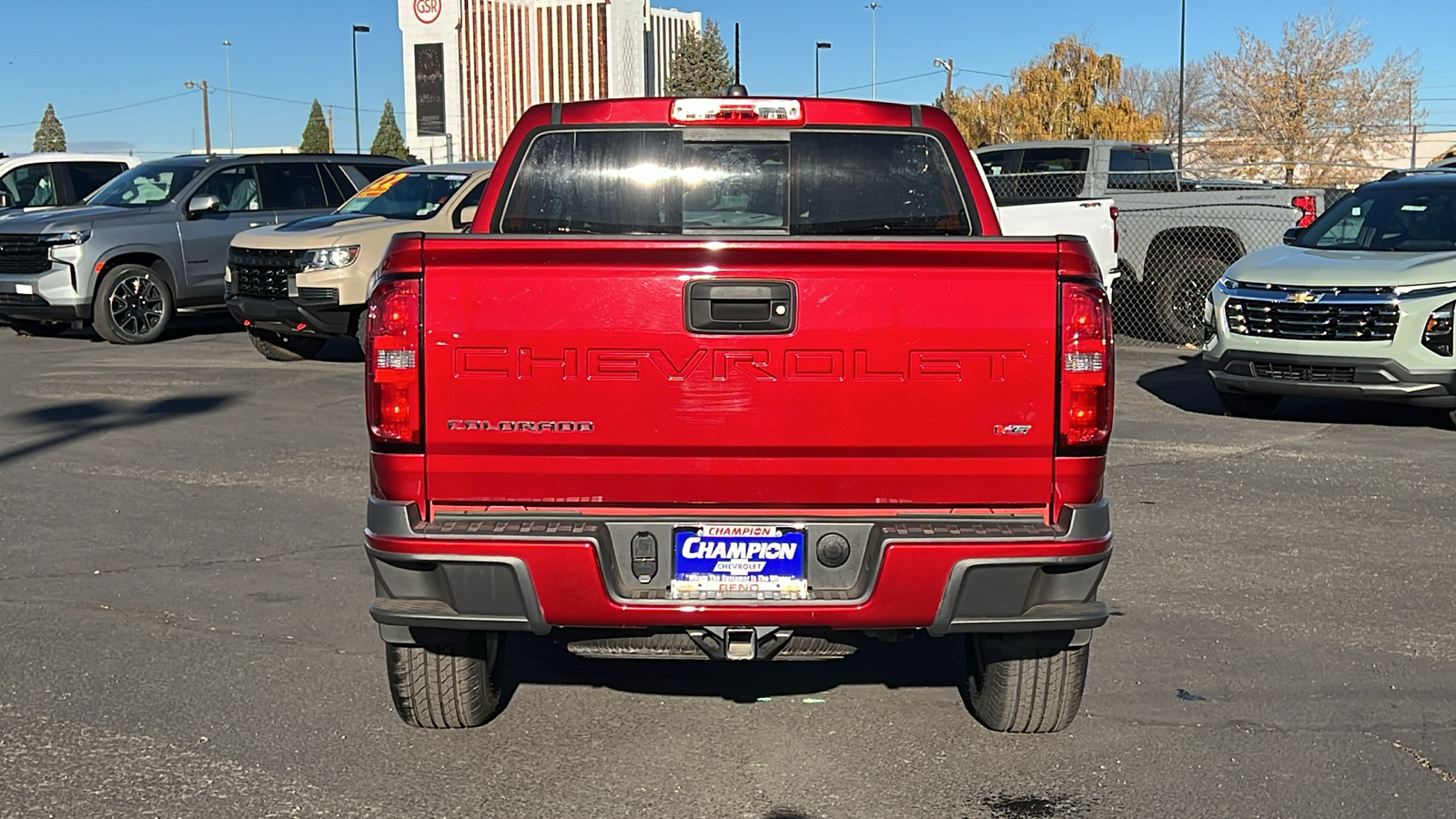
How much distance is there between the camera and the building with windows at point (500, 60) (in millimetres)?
110500

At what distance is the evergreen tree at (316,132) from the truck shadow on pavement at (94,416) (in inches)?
4183

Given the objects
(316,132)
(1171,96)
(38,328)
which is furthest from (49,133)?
(38,328)

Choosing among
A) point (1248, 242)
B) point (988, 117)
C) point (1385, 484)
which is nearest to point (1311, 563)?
point (1385, 484)

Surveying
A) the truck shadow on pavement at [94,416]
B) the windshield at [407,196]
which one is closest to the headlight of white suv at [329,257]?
the windshield at [407,196]

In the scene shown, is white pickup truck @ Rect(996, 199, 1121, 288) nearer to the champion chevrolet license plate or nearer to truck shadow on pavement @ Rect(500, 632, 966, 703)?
truck shadow on pavement @ Rect(500, 632, 966, 703)

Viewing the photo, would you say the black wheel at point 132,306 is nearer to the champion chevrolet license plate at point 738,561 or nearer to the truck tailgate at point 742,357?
the truck tailgate at point 742,357

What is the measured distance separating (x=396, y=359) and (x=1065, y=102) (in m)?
57.7

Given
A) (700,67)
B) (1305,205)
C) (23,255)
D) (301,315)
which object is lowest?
(301,315)

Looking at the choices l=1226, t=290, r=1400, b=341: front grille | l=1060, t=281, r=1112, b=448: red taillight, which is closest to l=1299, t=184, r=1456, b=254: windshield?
l=1226, t=290, r=1400, b=341: front grille

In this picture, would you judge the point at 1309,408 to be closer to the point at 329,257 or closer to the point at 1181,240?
the point at 1181,240

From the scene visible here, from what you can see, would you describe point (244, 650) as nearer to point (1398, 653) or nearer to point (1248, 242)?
point (1398, 653)

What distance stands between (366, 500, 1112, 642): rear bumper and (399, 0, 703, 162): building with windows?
356 ft

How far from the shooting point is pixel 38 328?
1931 cm

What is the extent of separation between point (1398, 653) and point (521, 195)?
136 inches
